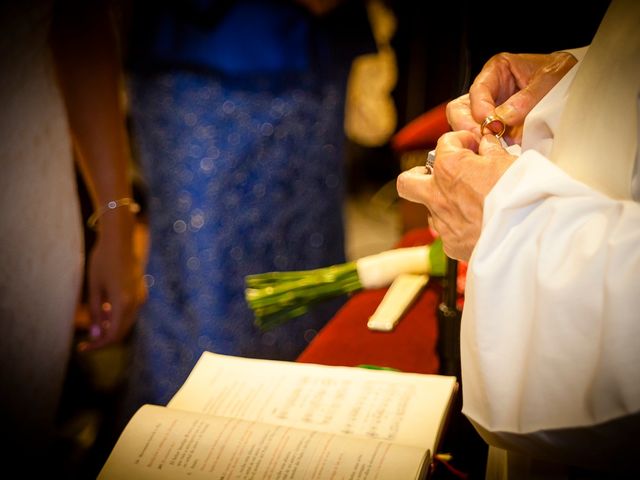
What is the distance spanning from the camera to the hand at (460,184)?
0.66 metres

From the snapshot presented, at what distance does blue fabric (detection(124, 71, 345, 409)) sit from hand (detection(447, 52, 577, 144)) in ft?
2.95

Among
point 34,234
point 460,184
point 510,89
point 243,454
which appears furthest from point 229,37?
point 243,454

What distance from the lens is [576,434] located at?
579 mm

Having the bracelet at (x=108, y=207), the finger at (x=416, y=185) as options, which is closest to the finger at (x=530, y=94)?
the finger at (x=416, y=185)

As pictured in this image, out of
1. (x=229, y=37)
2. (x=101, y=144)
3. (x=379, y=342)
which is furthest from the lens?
(x=229, y=37)

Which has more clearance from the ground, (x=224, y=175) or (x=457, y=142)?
(x=457, y=142)

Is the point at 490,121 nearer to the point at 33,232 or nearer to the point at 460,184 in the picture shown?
the point at 460,184

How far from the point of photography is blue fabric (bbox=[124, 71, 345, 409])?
156 cm

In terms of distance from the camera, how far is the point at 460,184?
68 cm

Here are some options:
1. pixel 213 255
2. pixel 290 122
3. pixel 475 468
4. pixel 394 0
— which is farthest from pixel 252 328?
pixel 394 0

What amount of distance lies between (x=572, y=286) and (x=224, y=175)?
1.17m

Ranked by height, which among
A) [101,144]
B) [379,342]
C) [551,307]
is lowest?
[379,342]

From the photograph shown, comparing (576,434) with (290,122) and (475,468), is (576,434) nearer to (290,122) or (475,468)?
(475,468)

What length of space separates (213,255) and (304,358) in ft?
2.27
